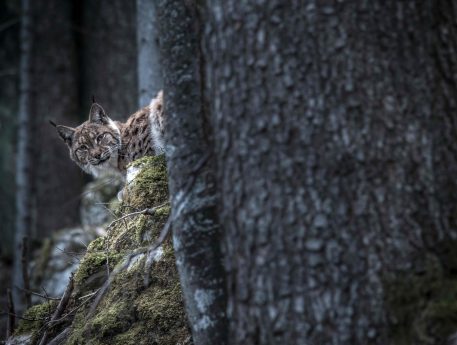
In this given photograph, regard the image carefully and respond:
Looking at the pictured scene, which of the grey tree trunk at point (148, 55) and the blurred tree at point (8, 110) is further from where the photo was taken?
the blurred tree at point (8, 110)

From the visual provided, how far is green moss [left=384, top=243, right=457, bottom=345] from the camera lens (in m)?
2.41

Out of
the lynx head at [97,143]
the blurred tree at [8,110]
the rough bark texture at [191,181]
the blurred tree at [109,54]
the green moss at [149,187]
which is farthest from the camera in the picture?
the blurred tree at [8,110]

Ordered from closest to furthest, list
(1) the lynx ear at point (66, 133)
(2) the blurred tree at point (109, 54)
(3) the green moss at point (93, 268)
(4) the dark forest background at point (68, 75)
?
(3) the green moss at point (93, 268), (1) the lynx ear at point (66, 133), (2) the blurred tree at point (109, 54), (4) the dark forest background at point (68, 75)

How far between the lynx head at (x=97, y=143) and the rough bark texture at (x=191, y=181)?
3257 mm

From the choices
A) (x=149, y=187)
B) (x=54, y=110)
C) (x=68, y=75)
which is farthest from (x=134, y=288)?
(x=68, y=75)

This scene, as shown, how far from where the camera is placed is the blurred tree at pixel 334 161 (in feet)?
7.93

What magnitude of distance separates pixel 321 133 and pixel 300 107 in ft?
0.43

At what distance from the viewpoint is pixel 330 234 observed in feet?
7.96

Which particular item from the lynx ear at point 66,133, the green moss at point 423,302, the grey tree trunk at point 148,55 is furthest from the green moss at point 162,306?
the grey tree trunk at point 148,55

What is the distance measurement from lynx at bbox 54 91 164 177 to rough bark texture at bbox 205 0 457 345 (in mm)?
3298

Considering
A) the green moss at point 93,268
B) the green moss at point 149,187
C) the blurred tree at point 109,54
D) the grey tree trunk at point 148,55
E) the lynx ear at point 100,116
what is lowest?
the green moss at point 93,268

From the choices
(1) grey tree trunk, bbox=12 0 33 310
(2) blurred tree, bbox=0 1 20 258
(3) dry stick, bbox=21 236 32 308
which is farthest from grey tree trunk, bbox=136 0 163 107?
(2) blurred tree, bbox=0 1 20 258

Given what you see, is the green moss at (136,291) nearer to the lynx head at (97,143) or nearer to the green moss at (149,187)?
the green moss at (149,187)

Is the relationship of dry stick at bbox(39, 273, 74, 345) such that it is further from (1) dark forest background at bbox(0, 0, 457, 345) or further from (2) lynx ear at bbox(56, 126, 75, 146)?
(2) lynx ear at bbox(56, 126, 75, 146)
